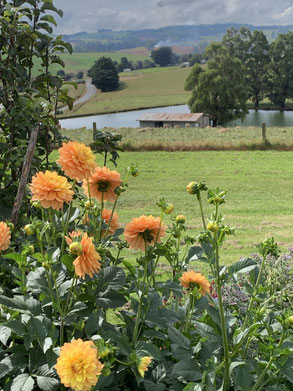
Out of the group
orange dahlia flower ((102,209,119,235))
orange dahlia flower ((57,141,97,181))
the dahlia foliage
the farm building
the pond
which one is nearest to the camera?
the dahlia foliage

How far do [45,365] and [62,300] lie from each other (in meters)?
0.20

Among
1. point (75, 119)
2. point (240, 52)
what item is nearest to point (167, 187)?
point (75, 119)

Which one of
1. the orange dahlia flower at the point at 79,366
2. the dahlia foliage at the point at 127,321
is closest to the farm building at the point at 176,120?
the dahlia foliage at the point at 127,321

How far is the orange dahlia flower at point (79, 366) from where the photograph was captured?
981 millimetres

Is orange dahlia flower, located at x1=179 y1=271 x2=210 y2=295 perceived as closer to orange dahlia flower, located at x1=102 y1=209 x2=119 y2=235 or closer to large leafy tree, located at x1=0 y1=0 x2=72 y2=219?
orange dahlia flower, located at x1=102 y1=209 x2=119 y2=235

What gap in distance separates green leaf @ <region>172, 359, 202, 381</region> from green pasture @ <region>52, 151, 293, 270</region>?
11.1 ft

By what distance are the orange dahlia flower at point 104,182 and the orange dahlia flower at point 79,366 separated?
0.67 m

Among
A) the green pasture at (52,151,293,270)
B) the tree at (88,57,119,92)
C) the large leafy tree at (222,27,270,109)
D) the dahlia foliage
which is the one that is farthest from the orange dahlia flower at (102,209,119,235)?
the tree at (88,57,119,92)

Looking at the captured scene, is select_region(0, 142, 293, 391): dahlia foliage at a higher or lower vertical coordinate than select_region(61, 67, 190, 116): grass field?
higher

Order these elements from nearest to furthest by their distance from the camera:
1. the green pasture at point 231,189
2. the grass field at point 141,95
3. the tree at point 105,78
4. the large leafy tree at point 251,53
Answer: the green pasture at point 231,189 < the large leafy tree at point 251,53 < the grass field at point 141,95 < the tree at point 105,78

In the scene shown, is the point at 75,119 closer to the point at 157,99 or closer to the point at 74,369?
the point at 157,99

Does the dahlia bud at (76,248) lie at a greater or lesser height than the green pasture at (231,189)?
greater

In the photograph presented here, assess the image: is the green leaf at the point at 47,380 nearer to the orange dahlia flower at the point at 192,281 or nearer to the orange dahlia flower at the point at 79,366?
the orange dahlia flower at the point at 79,366

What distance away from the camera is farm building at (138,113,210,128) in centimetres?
3384
